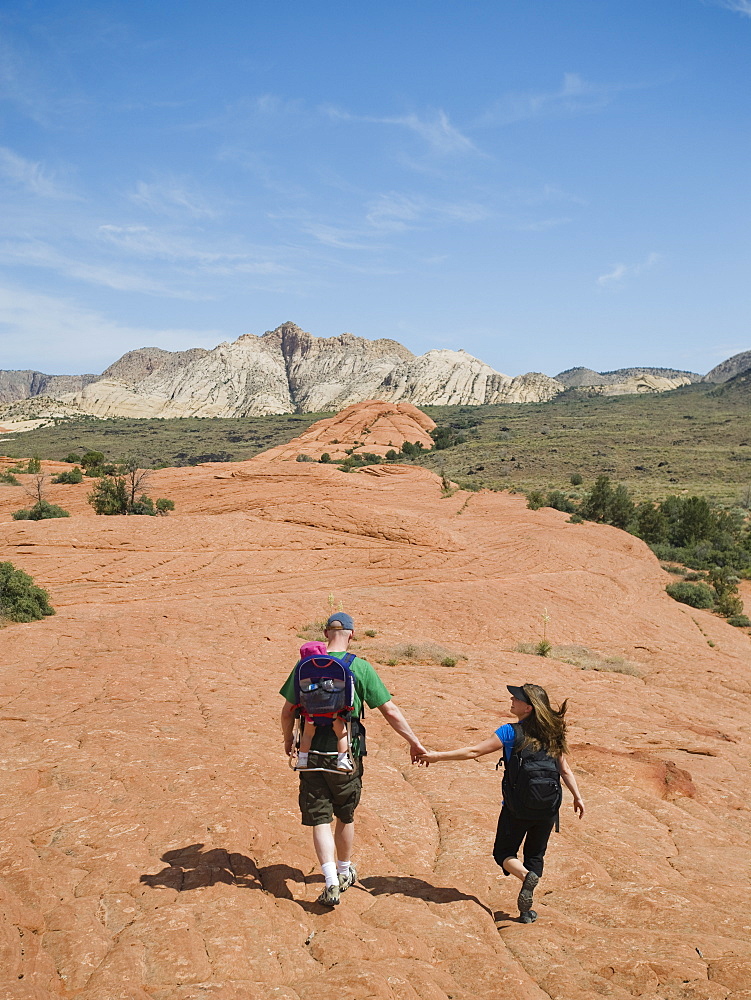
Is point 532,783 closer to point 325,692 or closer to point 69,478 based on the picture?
point 325,692

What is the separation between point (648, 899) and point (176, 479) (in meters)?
27.1

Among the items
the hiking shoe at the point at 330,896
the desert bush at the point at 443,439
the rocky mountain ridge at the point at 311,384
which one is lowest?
the hiking shoe at the point at 330,896

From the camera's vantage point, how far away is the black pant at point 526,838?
4.20 meters

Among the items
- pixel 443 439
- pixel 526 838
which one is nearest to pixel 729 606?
pixel 526 838

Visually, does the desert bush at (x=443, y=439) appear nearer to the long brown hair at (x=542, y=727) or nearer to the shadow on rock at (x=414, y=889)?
the shadow on rock at (x=414, y=889)

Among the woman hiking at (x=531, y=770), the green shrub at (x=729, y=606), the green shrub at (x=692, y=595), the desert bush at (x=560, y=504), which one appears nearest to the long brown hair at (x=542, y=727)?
the woman hiking at (x=531, y=770)

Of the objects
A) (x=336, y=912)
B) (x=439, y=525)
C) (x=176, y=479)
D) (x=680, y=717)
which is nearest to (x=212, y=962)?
(x=336, y=912)

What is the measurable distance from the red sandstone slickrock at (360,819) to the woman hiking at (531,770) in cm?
35

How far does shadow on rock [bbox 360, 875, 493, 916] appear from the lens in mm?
4367

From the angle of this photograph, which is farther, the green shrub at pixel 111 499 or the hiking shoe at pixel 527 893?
the green shrub at pixel 111 499

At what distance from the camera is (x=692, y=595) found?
75.6ft

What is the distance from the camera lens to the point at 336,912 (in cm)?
398

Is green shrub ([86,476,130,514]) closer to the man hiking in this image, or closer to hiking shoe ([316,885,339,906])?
the man hiking

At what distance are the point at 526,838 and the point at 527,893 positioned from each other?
35cm
